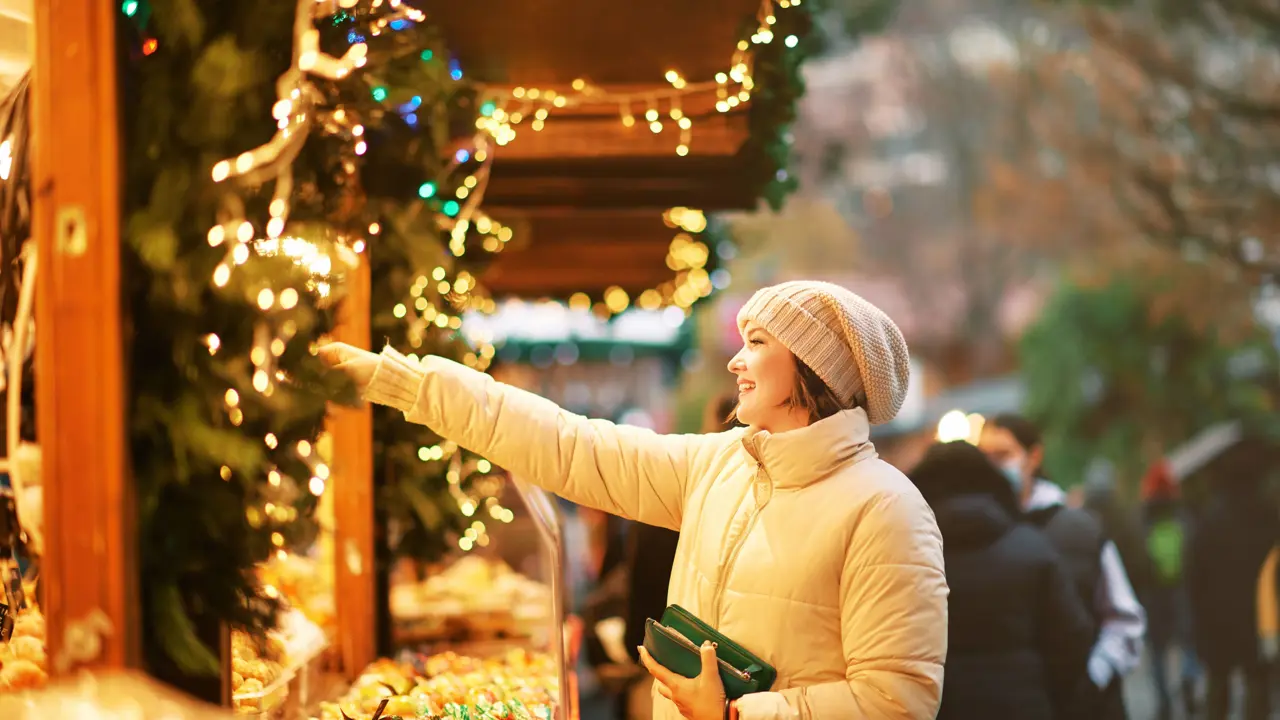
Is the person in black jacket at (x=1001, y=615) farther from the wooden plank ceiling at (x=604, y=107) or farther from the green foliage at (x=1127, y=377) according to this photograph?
the green foliage at (x=1127, y=377)

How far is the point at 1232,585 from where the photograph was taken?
7.93m

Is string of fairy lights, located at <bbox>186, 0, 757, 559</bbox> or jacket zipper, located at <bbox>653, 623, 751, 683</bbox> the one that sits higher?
string of fairy lights, located at <bbox>186, 0, 757, 559</bbox>

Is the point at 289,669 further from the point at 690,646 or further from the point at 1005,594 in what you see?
the point at 1005,594

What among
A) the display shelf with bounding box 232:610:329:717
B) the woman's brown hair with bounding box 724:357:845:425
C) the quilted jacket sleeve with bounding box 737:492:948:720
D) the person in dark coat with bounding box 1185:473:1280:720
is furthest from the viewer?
the person in dark coat with bounding box 1185:473:1280:720

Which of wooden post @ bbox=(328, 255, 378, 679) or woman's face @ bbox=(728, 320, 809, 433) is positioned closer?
woman's face @ bbox=(728, 320, 809, 433)

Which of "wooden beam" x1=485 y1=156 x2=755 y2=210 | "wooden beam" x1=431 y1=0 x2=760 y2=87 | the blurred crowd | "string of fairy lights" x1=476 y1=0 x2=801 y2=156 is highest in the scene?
"wooden beam" x1=431 y1=0 x2=760 y2=87

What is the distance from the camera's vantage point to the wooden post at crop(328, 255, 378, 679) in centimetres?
360

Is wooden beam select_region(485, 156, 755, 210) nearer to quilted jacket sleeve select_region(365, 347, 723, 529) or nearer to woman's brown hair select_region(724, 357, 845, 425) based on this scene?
quilted jacket sleeve select_region(365, 347, 723, 529)

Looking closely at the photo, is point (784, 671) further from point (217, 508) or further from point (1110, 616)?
point (1110, 616)

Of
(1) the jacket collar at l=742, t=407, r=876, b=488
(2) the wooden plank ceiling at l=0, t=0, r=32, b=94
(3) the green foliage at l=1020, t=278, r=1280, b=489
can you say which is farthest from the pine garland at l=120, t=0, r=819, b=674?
(3) the green foliage at l=1020, t=278, r=1280, b=489

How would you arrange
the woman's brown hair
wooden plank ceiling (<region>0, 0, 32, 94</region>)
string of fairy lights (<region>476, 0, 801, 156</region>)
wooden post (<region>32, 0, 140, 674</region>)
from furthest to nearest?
1. string of fairy lights (<region>476, 0, 801, 156</region>)
2. the woman's brown hair
3. wooden plank ceiling (<region>0, 0, 32, 94</region>)
4. wooden post (<region>32, 0, 140, 674</region>)

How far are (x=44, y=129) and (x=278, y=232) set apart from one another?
56 cm

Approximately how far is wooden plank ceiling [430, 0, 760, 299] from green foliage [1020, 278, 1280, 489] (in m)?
12.1

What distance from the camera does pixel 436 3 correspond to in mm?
3598
